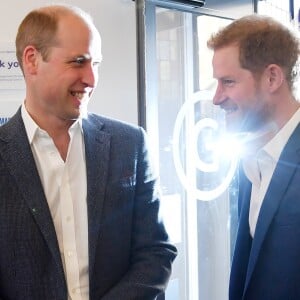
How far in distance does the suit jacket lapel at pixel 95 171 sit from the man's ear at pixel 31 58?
242mm

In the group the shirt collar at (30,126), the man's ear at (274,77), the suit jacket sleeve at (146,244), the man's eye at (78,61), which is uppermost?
the man's eye at (78,61)

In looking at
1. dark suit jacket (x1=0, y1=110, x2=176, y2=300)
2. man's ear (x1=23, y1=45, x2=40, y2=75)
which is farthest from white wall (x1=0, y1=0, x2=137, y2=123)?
man's ear (x1=23, y1=45, x2=40, y2=75)

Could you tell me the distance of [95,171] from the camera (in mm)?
1580

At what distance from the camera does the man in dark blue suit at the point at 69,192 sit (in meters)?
1.46

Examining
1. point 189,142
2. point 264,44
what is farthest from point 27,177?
point 189,142

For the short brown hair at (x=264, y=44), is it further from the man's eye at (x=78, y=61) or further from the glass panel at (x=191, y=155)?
the glass panel at (x=191, y=155)

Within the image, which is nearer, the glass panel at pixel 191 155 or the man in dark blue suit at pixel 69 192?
the man in dark blue suit at pixel 69 192

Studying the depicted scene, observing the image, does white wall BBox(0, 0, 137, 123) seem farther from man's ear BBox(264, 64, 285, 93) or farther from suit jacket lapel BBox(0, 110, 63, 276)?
man's ear BBox(264, 64, 285, 93)

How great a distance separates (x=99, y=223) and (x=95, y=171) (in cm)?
16

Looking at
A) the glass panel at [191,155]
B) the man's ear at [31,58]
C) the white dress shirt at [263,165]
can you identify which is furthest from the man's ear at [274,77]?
the glass panel at [191,155]

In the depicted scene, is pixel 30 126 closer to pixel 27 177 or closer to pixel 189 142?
pixel 27 177

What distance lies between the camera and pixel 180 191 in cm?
276

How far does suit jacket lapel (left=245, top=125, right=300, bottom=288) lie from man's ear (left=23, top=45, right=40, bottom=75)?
808 mm

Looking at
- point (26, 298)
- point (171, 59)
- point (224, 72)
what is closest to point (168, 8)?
point (171, 59)
